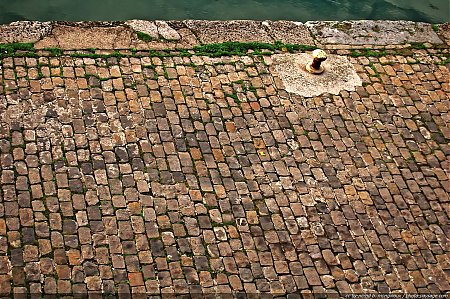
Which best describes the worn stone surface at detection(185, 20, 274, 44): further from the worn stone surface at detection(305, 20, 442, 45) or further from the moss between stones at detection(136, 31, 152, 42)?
the worn stone surface at detection(305, 20, 442, 45)

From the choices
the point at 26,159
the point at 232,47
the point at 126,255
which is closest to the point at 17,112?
the point at 26,159

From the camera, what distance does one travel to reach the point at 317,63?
29.4 feet

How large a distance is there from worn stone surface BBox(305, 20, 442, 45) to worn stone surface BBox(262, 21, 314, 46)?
0.46 ft

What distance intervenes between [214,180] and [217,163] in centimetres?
29

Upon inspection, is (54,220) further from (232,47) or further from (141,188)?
(232,47)

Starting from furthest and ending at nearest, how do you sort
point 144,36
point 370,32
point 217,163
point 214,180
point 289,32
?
point 370,32, point 289,32, point 144,36, point 217,163, point 214,180

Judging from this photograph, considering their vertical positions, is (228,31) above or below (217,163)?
above

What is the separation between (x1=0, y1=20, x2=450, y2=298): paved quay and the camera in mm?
6535

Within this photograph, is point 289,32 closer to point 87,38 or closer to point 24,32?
point 87,38

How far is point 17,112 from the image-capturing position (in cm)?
766

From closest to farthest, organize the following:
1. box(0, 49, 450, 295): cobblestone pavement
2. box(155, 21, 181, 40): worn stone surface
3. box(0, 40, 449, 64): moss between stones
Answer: box(0, 49, 450, 295): cobblestone pavement → box(0, 40, 449, 64): moss between stones → box(155, 21, 181, 40): worn stone surface

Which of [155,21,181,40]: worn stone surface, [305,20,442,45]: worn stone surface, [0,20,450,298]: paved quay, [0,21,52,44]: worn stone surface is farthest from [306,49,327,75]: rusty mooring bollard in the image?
[0,21,52,44]: worn stone surface

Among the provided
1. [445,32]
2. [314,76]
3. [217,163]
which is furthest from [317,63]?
[445,32]

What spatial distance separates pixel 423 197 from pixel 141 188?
3.49 metres
